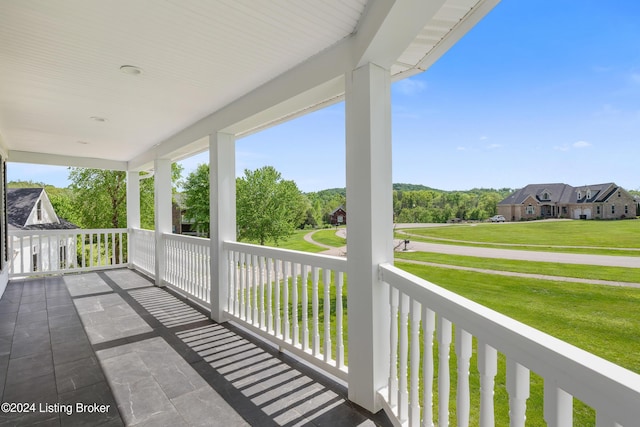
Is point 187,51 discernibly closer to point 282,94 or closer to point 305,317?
point 282,94

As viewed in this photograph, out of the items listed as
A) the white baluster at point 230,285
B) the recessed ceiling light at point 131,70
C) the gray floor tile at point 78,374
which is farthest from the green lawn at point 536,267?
the recessed ceiling light at point 131,70

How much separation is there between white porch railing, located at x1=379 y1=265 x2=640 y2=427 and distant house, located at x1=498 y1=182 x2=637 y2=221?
47.4 inches

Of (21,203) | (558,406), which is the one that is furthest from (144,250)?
(21,203)

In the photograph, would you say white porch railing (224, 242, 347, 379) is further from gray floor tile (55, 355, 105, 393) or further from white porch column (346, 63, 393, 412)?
gray floor tile (55, 355, 105, 393)

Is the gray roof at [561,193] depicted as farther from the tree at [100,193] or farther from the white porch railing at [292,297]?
the tree at [100,193]

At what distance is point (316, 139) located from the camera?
8.94 meters

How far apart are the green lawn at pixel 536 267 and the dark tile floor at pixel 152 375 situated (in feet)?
5.18

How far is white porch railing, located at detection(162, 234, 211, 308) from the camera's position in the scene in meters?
4.38

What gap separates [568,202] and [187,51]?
291cm

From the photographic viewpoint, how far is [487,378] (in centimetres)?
114

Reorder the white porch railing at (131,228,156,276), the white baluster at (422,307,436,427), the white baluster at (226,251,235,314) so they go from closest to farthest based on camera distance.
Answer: the white baluster at (422,307,436,427) < the white baluster at (226,251,235,314) < the white porch railing at (131,228,156,276)

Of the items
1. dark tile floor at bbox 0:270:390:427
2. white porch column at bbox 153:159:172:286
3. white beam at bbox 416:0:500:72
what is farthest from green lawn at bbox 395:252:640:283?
white porch column at bbox 153:159:172:286

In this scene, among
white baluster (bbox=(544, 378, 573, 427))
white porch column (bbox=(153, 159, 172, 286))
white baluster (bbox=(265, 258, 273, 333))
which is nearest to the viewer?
white baluster (bbox=(544, 378, 573, 427))

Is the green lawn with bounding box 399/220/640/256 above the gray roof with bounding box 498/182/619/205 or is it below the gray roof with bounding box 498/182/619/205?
below
